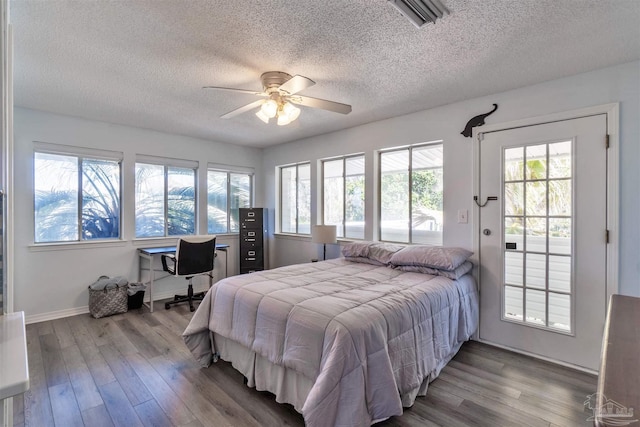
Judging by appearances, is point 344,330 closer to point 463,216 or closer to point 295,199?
point 463,216

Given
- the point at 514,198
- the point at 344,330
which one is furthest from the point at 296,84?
the point at 514,198

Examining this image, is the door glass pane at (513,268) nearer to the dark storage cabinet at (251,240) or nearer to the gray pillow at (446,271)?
the gray pillow at (446,271)

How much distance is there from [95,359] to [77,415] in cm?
84

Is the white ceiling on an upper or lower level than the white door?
upper

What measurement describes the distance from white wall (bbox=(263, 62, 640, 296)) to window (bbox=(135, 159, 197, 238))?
5.09 feet

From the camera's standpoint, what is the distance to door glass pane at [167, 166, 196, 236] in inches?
184

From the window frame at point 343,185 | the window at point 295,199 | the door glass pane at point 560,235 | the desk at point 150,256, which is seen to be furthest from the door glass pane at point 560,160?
the desk at point 150,256

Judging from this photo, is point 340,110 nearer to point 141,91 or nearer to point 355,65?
point 355,65

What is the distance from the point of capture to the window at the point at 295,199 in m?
5.06

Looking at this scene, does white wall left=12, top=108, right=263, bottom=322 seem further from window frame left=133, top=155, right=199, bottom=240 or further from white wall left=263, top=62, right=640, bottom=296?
white wall left=263, top=62, right=640, bottom=296

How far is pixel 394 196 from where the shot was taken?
3.87 metres

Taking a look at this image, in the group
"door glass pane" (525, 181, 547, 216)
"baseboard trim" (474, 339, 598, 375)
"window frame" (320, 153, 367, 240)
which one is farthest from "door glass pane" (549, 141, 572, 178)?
"window frame" (320, 153, 367, 240)

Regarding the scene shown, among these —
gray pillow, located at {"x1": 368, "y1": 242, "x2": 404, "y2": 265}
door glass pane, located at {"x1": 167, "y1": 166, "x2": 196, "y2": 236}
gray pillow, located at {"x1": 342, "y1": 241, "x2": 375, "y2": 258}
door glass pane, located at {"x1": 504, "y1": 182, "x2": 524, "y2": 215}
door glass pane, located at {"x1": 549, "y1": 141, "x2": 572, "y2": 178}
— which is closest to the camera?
door glass pane, located at {"x1": 549, "y1": 141, "x2": 572, "y2": 178}

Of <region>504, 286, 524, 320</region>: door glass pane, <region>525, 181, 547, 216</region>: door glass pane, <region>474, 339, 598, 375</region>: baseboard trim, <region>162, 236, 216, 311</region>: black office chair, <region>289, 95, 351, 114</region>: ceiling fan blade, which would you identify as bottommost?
<region>474, 339, 598, 375</region>: baseboard trim
